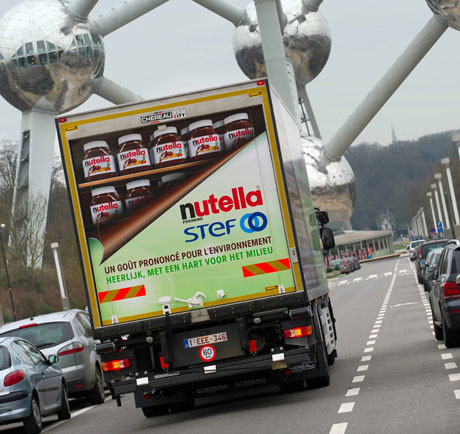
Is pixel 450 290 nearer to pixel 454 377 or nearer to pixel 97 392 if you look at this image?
pixel 454 377

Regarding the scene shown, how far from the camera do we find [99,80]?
4809 centimetres

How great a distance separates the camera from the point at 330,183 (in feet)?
228

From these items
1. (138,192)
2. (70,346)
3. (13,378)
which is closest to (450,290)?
(138,192)

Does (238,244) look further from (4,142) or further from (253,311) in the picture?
(4,142)

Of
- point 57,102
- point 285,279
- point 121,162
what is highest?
point 57,102

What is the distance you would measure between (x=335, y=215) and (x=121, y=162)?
61321 millimetres

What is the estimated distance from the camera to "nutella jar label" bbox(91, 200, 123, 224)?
44.7 ft

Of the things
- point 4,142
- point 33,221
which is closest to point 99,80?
point 33,221

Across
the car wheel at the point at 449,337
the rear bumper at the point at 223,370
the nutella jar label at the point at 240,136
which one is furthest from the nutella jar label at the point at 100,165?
the car wheel at the point at 449,337

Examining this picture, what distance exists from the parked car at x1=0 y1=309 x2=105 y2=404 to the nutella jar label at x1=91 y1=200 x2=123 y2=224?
4.90 metres

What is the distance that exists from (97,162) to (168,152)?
0.82 m

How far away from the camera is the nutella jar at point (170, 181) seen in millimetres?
13547

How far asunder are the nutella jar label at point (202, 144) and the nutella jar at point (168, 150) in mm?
101

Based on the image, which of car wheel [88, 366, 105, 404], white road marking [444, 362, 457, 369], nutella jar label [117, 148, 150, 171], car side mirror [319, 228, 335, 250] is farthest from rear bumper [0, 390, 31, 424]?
car side mirror [319, 228, 335, 250]
